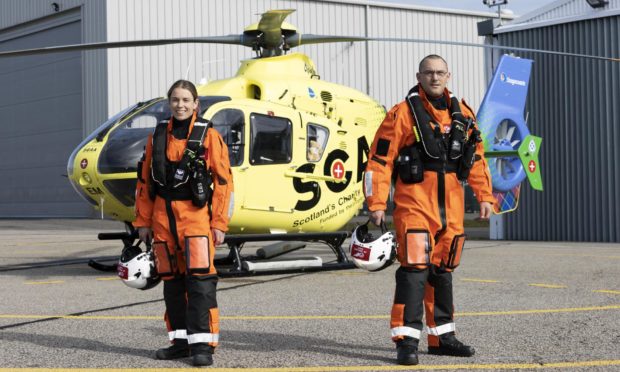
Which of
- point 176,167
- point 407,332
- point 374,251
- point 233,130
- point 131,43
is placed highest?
point 131,43

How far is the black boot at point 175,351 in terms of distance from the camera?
17.2ft

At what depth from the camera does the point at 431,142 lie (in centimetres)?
529

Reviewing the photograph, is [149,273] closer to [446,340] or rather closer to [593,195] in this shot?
[446,340]

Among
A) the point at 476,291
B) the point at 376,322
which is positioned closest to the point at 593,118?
the point at 476,291

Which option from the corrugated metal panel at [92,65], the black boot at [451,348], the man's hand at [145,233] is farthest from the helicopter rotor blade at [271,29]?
the corrugated metal panel at [92,65]

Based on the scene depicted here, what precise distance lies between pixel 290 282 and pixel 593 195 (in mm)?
11166

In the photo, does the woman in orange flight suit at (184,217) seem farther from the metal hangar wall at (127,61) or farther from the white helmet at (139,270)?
the metal hangar wall at (127,61)

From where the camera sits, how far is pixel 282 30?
445 inches

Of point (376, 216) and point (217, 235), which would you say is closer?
point (376, 216)

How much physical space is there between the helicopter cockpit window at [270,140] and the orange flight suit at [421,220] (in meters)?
4.70

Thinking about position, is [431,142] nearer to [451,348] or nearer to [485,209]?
[485,209]

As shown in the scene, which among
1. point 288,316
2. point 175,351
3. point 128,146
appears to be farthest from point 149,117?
point 175,351

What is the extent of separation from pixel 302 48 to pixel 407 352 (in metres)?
27.0

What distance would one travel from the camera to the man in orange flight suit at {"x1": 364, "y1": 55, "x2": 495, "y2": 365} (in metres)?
5.21
